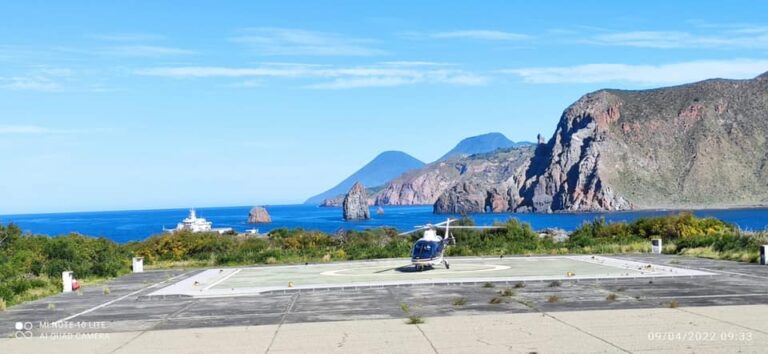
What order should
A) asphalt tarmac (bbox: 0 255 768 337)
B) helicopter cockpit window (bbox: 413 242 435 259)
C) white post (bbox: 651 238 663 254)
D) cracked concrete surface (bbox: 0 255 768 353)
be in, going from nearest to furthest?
cracked concrete surface (bbox: 0 255 768 353) → asphalt tarmac (bbox: 0 255 768 337) → helicopter cockpit window (bbox: 413 242 435 259) → white post (bbox: 651 238 663 254)

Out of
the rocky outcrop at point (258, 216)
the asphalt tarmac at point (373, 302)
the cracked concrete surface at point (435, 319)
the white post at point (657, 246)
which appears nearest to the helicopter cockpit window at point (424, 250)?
the asphalt tarmac at point (373, 302)

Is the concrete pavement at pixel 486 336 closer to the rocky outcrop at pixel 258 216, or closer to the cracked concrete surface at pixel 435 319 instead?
the cracked concrete surface at pixel 435 319

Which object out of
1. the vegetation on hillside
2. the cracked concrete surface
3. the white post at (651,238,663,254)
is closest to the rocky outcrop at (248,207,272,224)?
the vegetation on hillside

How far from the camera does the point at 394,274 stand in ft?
95.9

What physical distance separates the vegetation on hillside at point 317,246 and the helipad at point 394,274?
4.21 metres

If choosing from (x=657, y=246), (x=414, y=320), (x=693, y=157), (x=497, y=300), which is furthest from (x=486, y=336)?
(x=693, y=157)

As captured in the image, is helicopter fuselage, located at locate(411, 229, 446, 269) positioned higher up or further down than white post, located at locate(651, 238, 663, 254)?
higher up

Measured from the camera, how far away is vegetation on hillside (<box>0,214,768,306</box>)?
3393cm

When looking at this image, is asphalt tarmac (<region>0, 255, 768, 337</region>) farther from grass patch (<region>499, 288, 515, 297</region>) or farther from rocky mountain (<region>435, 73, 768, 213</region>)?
rocky mountain (<region>435, 73, 768, 213</region>)

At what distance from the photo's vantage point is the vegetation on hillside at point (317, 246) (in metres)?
33.9

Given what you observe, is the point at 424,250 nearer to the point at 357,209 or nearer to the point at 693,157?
the point at 357,209

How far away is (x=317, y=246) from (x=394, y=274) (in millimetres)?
18250

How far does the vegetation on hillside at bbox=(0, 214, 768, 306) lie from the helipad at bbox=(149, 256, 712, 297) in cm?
421

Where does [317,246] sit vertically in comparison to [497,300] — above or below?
below
